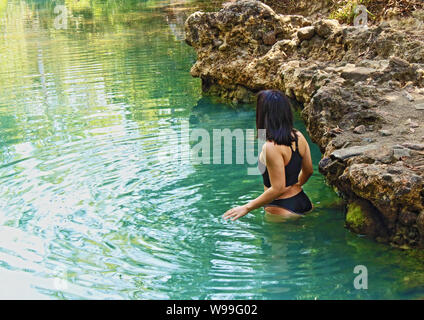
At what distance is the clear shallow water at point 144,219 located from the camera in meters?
4.58

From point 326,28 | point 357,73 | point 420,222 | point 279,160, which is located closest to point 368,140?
point 279,160

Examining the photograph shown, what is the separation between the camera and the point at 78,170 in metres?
7.46

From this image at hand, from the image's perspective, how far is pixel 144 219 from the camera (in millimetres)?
5930

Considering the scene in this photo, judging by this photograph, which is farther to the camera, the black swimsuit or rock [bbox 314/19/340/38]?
rock [bbox 314/19/340/38]

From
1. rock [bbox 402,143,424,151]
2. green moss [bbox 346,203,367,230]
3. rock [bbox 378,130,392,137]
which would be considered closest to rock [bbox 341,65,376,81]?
rock [bbox 378,130,392,137]

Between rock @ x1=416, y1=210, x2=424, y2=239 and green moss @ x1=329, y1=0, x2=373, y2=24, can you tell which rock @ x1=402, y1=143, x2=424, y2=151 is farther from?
green moss @ x1=329, y1=0, x2=373, y2=24

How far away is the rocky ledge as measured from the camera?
4766 millimetres

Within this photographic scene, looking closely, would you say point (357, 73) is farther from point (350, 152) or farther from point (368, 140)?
point (350, 152)

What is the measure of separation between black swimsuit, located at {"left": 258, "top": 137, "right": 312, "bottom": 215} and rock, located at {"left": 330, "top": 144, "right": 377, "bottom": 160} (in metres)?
0.38

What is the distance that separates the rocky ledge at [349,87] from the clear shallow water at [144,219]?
0.40 m

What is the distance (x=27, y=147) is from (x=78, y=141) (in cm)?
80

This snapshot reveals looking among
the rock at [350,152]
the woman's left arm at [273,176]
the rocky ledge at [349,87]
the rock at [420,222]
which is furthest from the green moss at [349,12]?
the rock at [420,222]
